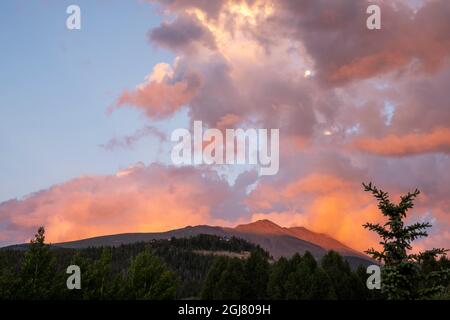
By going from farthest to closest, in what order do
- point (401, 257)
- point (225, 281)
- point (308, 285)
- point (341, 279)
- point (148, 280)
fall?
1. point (341, 279)
2. point (225, 281)
3. point (308, 285)
4. point (148, 280)
5. point (401, 257)

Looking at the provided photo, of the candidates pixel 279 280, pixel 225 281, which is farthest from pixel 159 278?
pixel 279 280

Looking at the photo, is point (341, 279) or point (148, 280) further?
point (341, 279)

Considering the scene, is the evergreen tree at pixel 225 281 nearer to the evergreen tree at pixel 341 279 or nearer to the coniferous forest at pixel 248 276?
the coniferous forest at pixel 248 276

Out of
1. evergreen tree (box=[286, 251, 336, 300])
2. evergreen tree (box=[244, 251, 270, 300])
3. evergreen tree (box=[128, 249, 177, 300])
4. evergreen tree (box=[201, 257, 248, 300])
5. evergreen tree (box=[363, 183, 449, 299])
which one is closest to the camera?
→ evergreen tree (box=[363, 183, 449, 299])

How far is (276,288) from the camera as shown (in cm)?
10400

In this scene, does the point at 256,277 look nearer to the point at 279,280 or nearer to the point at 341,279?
the point at 279,280

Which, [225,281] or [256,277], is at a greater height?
[256,277]

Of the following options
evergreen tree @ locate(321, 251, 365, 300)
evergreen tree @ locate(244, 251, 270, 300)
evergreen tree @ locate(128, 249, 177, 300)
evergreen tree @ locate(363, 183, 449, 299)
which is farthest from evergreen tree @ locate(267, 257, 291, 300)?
evergreen tree @ locate(363, 183, 449, 299)

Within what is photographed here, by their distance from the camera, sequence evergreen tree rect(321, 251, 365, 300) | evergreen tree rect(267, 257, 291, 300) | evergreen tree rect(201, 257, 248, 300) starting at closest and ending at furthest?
evergreen tree rect(267, 257, 291, 300) < evergreen tree rect(201, 257, 248, 300) < evergreen tree rect(321, 251, 365, 300)

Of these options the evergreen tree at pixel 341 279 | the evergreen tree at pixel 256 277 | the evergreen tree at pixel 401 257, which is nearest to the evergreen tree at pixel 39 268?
the evergreen tree at pixel 401 257

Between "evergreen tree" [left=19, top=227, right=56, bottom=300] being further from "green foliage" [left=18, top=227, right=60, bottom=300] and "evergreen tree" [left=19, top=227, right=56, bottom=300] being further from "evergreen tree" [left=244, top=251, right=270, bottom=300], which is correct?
"evergreen tree" [left=244, top=251, right=270, bottom=300]
